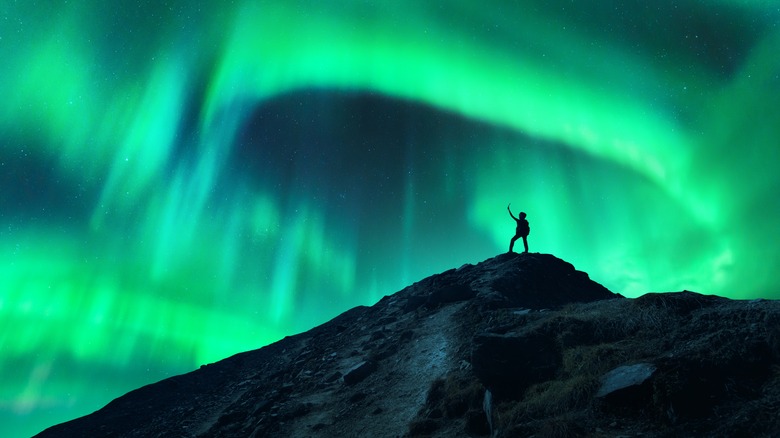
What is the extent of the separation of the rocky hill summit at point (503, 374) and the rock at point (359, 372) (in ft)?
0.21

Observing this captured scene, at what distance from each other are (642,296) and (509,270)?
38.4 ft

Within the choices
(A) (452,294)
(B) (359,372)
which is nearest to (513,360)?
(B) (359,372)

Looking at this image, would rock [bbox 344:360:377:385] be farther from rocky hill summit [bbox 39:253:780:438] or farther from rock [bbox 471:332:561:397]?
rock [bbox 471:332:561:397]

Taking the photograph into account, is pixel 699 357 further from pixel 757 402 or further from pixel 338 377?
pixel 338 377

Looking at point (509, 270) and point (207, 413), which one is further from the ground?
point (509, 270)

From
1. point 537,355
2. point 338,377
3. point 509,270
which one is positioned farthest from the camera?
point 509,270

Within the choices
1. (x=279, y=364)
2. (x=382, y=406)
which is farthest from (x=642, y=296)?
(x=279, y=364)

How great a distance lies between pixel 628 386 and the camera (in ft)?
31.9

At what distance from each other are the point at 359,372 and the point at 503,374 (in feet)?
29.6

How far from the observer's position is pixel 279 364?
27.6 m

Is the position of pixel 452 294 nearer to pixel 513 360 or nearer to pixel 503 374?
pixel 513 360

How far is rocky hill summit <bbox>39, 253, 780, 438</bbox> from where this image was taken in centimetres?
932

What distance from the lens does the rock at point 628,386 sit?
958cm

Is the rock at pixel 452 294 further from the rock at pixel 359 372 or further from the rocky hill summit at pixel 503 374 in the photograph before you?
the rock at pixel 359 372
